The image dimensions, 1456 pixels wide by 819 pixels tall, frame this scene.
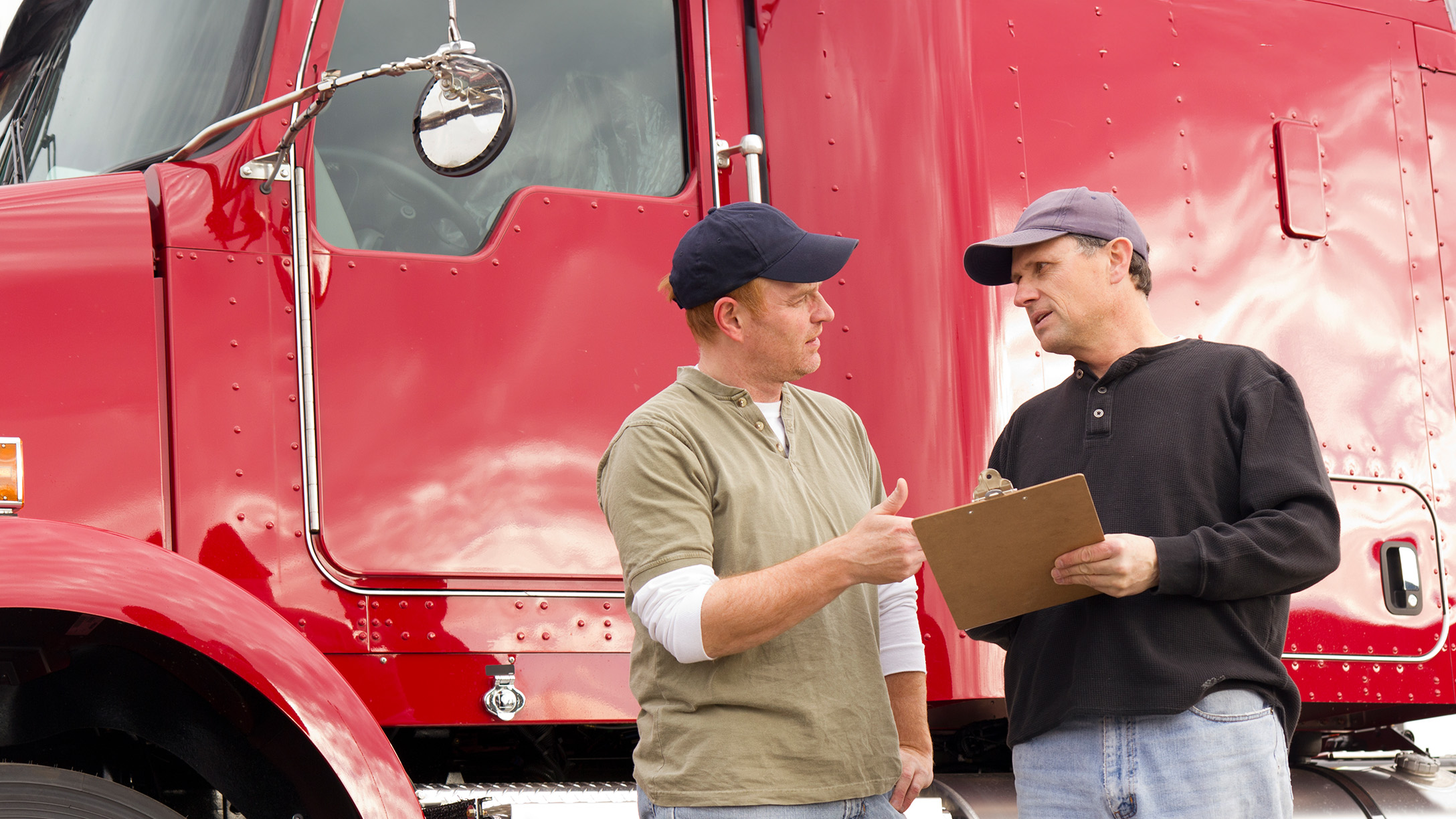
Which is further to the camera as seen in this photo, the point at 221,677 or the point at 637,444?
the point at 221,677

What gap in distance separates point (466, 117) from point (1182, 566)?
1506 mm

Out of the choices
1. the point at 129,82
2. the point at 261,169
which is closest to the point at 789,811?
the point at 261,169

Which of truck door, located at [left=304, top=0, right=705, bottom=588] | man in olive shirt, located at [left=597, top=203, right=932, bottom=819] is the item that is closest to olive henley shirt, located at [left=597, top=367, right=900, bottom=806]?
man in olive shirt, located at [left=597, top=203, right=932, bottom=819]

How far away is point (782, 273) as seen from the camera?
7.20 feet

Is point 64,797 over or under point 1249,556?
under

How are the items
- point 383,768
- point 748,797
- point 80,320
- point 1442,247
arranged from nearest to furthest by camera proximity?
point 748,797 → point 383,768 → point 80,320 → point 1442,247

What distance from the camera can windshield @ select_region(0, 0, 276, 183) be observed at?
9.71ft

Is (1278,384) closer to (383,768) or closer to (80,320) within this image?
(383,768)

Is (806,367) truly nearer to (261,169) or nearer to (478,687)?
(478,687)

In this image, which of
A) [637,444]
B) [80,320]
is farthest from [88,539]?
[637,444]

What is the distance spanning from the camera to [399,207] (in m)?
3.01

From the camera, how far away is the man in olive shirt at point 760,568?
6.36 feet

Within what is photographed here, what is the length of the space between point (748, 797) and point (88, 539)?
1.22m

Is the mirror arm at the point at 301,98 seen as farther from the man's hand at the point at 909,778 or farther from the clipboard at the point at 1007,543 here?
the man's hand at the point at 909,778
